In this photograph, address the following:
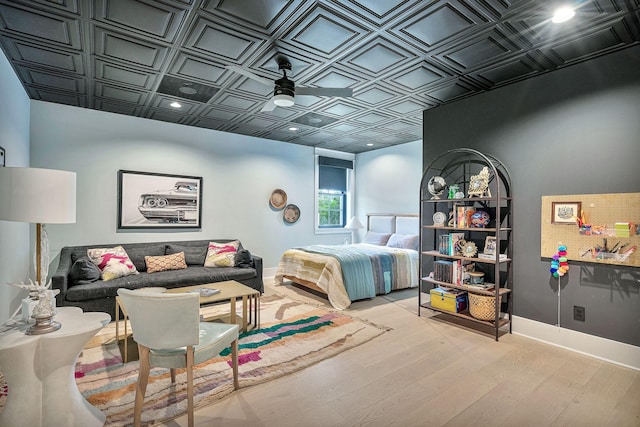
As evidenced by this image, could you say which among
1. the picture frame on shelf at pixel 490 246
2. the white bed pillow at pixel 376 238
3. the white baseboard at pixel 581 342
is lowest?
the white baseboard at pixel 581 342

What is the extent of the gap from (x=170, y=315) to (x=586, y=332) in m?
3.52

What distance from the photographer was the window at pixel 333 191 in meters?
7.05

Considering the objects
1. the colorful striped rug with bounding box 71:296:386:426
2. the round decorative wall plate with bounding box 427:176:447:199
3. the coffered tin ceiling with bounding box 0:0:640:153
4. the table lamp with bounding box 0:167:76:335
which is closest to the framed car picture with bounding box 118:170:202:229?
the coffered tin ceiling with bounding box 0:0:640:153

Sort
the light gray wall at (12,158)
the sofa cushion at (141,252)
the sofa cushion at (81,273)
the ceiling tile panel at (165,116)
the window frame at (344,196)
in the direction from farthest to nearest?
A: the window frame at (344,196) < the ceiling tile panel at (165,116) < the sofa cushion at (141,252) < the sofa cushion at (81,273) < the light gray wall at (12,158)

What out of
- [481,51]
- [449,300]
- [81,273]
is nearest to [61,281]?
[81,273]

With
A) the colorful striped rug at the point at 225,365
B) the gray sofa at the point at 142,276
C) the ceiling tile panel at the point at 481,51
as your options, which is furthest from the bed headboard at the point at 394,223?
the ceiling tile panel at the point at 481,51

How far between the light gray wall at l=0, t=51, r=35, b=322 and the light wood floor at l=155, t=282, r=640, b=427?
2.43 m

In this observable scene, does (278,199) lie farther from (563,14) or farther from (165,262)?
(563,14)

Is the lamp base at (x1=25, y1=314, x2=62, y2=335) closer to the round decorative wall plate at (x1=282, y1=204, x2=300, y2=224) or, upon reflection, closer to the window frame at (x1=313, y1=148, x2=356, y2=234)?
the round decorative wall plate at (x1=282, y1=204, x2=300, y2=224)

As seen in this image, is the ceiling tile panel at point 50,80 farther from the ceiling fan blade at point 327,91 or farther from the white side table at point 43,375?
the white side table at point 43,375

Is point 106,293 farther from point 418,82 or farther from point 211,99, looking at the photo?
point 418,82

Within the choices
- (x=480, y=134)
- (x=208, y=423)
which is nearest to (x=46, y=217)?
(x=208, y=423)

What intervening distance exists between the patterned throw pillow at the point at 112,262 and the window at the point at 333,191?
146 inches

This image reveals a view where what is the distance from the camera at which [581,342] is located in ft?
9.63
